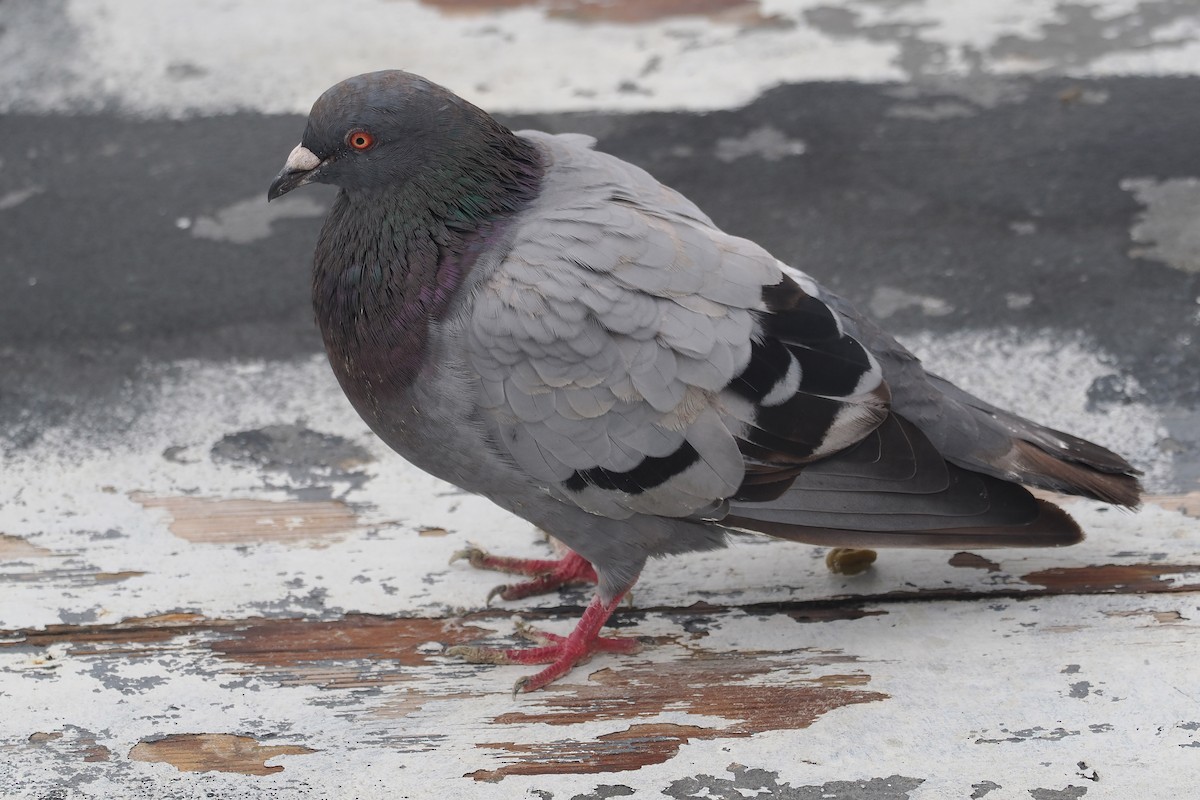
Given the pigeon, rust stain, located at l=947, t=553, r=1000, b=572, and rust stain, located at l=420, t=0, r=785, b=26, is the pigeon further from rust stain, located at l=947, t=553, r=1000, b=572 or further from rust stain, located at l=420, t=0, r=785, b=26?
rust stain, located at l=420, t=0, r=785, b=26

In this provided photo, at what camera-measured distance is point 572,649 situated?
9.48 feet

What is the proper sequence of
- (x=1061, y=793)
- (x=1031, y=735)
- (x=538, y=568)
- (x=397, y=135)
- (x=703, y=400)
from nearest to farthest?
(x=1061, y=793) → (x=1031, y=735) → (x=703, y=400) → (x=397, y=135) → (x=538, y=568)

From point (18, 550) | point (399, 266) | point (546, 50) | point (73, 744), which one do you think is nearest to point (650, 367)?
point (399, 266)

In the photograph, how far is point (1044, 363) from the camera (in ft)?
12.0

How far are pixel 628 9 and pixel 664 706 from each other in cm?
375

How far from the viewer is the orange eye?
9.22 ft

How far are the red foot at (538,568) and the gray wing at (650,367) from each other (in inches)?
19.7

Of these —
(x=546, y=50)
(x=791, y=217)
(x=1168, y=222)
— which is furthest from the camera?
(x=546, y=50)

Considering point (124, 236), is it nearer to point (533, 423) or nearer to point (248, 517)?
point (248, 517)

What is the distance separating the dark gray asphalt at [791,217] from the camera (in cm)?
389

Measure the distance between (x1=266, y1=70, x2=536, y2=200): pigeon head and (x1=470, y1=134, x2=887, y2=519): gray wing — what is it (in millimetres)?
222

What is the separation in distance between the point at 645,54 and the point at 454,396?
3.04 m

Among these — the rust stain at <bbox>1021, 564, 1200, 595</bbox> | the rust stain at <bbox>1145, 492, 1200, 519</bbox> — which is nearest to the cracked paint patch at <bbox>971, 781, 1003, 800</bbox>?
the rust stain at <bbox>1021, 564, 1200, 595</bbox>

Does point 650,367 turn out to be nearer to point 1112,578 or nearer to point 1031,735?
point 1031,735
